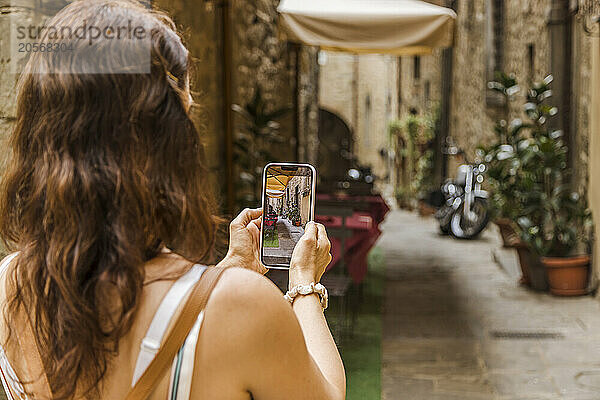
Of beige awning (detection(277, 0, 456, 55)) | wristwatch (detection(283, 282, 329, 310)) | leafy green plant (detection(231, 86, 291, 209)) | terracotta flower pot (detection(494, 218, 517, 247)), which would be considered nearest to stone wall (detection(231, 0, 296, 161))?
leafy green plant (detection(231, 86, 291, 209))

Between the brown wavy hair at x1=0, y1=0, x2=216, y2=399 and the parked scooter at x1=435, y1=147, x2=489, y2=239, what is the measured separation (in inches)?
342

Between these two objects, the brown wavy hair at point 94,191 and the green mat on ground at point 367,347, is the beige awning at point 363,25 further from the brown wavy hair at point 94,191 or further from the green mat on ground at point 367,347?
the brown wavy hair at point 94,191

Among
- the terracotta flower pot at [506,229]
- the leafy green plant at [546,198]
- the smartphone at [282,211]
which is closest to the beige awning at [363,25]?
the leafy green plant at [546,198]

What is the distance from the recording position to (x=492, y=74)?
10672mm

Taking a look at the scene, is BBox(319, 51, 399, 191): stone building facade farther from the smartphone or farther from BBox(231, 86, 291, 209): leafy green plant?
the smartphone

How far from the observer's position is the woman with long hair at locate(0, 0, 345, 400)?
2.71 feet

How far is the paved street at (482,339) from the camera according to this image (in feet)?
11.3

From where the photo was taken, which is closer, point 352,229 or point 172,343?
point 172,343

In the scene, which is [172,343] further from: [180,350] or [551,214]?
[551,214]

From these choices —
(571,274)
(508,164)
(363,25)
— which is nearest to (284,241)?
(363,25)

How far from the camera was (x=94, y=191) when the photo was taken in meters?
0.82

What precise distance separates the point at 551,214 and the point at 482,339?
1811mm

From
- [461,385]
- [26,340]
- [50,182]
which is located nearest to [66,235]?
[50,182]

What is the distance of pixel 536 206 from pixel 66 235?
5.26 meters
